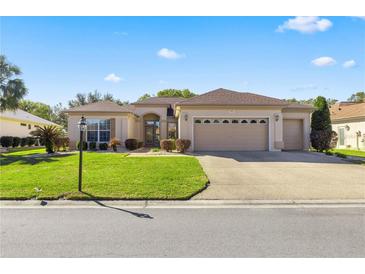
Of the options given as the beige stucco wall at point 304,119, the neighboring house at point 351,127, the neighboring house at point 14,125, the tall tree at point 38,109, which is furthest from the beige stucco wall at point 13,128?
the neighboring house at point 351,127

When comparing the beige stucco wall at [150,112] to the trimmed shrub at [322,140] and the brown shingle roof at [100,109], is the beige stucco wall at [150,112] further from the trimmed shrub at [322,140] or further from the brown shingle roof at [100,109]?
the trimmed shrub at [322,140]

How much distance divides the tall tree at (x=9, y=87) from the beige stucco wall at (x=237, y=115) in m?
12.7

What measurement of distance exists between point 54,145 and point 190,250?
18935 millimetres

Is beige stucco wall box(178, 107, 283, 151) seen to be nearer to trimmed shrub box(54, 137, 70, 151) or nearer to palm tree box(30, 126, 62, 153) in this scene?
palm tree box(30, 126, 62, 153)

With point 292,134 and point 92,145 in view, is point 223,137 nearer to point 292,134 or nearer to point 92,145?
point 292,134

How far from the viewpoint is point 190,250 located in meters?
4.40

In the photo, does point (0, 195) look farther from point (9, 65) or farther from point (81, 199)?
point (9, 65)

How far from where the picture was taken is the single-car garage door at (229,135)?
64.2 ft

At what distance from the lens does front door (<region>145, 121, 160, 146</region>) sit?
27.4 m

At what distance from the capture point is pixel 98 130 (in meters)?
23.1

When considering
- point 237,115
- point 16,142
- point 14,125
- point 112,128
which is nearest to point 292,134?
point 237,115

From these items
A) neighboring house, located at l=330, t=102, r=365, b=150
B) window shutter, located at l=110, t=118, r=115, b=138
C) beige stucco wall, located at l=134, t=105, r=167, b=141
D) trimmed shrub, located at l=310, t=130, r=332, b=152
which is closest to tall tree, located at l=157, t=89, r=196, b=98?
beige stucco wall, located at l=134, t=105, r=167, b=141

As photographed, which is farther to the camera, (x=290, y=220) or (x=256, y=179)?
(x=256, y=179)

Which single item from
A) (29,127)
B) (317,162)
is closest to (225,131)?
(317,162)
